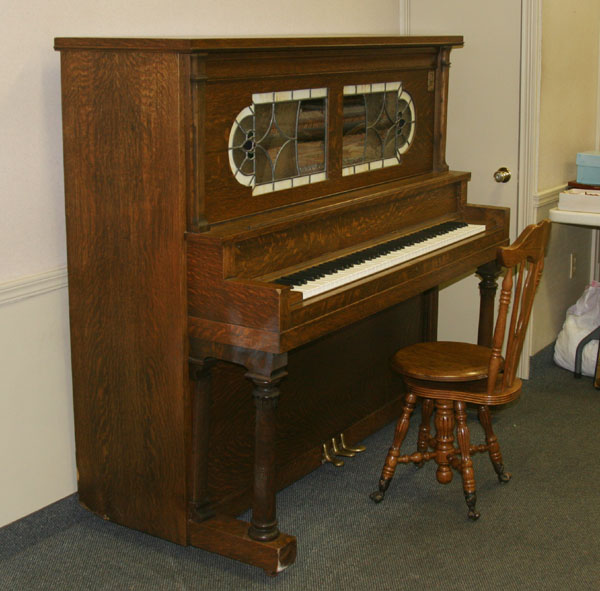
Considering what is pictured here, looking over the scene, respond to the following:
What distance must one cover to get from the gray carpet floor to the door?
3.65 feet

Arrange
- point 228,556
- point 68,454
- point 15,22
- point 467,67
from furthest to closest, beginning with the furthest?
point 467,67
point 68,454
point 228,556
point 15,22

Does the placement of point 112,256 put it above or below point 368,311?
above

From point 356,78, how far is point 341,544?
140cm

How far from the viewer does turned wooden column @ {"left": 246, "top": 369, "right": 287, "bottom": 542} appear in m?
2.45

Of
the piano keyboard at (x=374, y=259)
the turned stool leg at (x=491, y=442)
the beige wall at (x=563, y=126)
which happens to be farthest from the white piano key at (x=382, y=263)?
the beige wall at (x=563, y=126)

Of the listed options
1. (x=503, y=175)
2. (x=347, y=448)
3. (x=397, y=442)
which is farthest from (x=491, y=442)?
(x=503, y=175)

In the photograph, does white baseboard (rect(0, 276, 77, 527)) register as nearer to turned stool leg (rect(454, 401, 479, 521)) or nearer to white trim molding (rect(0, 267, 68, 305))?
white trim molding (rect(0, 267, 68, 305))

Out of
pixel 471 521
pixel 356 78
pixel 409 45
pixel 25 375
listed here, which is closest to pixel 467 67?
pixel 409 45

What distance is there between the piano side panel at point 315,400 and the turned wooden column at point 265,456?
0.76 feet

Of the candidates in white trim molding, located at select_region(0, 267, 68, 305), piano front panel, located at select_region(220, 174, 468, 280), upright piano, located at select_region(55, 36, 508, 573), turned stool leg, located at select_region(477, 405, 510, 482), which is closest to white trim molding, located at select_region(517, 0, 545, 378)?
piano front panel, located at select_region(220, 174, 468, 280)

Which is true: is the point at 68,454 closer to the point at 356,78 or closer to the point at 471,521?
the point at 471,521

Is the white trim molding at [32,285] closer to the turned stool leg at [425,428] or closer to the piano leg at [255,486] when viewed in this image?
the piano leg at [255,486]

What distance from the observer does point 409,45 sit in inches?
123

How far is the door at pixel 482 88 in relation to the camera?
12.3 ft
